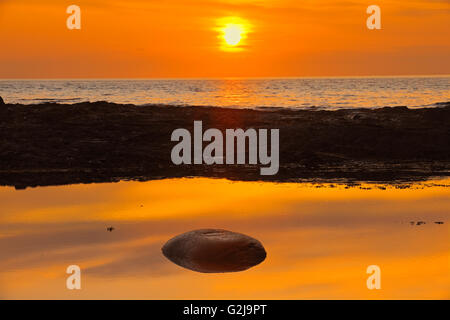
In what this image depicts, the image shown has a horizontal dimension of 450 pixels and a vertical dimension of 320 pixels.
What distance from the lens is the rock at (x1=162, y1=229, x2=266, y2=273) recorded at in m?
9.36

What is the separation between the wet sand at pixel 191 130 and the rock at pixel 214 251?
25.0 ft

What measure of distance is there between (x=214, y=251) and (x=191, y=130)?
59.6 feet

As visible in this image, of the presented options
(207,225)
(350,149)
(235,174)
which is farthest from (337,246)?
(350,149)

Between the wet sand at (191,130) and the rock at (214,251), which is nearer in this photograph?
the rock at (214,251)

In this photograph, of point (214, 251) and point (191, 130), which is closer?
point (214, 251)

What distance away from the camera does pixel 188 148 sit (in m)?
23.7

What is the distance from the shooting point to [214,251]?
31.4ft

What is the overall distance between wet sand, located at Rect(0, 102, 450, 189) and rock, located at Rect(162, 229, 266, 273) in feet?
25.0

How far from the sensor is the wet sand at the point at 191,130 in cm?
1844

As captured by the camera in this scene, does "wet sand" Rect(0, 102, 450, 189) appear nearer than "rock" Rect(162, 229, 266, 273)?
No

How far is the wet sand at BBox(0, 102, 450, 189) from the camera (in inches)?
726

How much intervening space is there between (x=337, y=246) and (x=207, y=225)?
2.81 m

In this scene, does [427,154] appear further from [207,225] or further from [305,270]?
[305,270]

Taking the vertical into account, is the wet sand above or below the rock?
above
